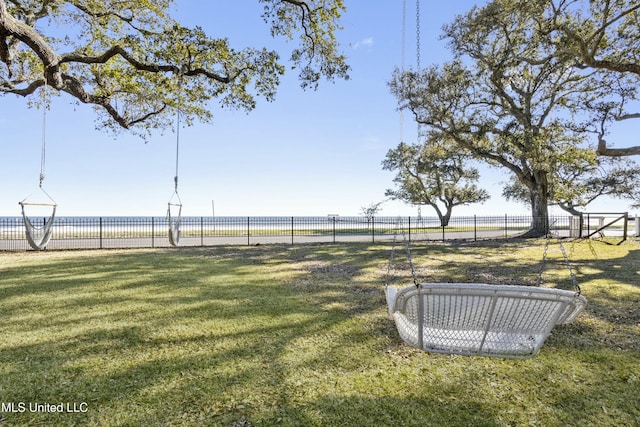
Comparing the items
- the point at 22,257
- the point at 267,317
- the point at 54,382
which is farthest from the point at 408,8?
the point at 22,257

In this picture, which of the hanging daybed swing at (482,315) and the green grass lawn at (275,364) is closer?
the hanging daybed swing at (482,315)

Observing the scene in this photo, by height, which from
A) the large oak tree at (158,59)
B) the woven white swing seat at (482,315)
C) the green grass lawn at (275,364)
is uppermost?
the large oak tree at (158,59)

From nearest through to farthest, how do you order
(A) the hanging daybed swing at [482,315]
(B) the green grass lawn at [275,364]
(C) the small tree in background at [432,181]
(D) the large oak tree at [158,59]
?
1. (A) the hanging daybed swing at [482,315]
2. (B) the green grass lawn at [275,364]
3. (D) the large oak tree at [158,59]
4. (C) the small tree in background at [432,181]

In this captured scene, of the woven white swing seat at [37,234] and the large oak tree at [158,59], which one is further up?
the large oak tree at [158,59]

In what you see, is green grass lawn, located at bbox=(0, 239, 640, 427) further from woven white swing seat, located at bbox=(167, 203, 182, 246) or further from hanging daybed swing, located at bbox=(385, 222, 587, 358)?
woven white swing seat, located at bbox=(167, 203, 182, 246)

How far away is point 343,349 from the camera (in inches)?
144

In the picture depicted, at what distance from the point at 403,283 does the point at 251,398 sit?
4751mm

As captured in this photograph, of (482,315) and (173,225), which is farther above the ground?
(173,225)

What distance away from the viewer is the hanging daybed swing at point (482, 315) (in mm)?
2113

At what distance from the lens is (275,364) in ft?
10.7

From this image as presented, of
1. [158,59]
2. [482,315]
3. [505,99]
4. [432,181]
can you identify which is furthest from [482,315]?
[432,181]

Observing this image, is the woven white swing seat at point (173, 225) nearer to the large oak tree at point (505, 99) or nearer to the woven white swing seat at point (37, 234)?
the woven white swing seat at point (37, 234)

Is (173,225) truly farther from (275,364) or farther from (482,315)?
(482,315)

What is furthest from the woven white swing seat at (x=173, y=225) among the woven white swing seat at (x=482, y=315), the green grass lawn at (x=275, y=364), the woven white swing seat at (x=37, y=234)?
the woven white swing seat at (x=482, y=315)
